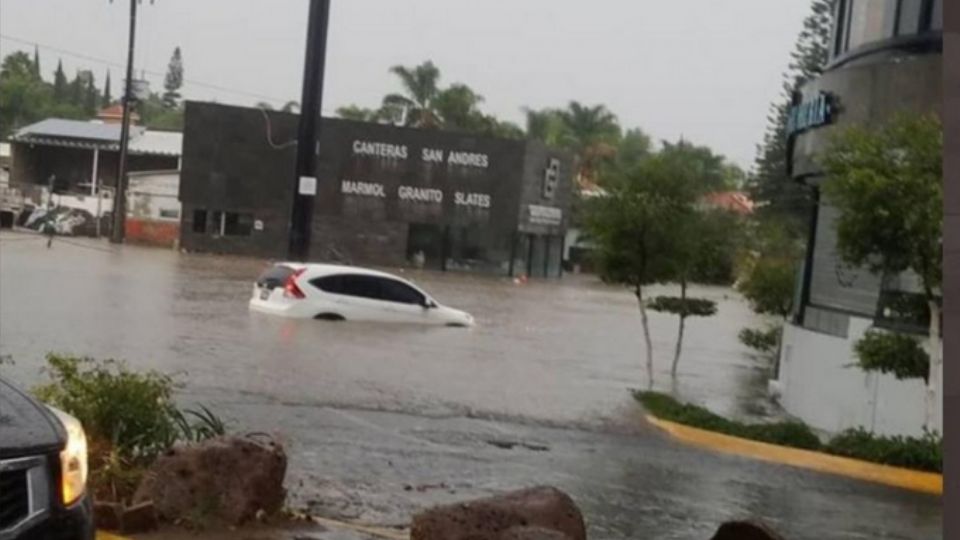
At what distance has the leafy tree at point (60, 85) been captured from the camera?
94037 millimetres

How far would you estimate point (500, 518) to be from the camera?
23.1 ft

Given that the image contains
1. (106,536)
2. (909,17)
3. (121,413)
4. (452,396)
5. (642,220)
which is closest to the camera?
(106,536)

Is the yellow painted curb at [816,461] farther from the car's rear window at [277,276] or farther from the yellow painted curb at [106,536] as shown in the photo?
the car's rear window at [277,276]

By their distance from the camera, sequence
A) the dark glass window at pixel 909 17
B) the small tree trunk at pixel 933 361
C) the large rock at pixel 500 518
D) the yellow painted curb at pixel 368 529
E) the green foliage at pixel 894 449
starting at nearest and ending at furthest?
the large rock at pixel 500 518
the yellow painted curb at pixel 368 529
the green foliage at pixel 894 449
the small tree trunk at pixel 933 361
the dark glass window at pixel 909 17

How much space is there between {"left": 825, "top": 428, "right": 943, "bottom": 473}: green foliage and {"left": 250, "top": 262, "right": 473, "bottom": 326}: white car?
13736mm

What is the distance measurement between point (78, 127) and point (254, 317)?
1578 inches

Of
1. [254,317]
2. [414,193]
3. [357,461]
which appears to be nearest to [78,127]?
[414,193]

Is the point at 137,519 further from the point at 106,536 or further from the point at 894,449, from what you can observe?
the point at 894,449

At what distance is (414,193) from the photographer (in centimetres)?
5931

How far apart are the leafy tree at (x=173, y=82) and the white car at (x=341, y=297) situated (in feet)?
136

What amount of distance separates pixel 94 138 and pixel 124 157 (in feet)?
43.6

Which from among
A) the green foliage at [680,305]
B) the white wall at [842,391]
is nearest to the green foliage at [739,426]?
the white wall at [842,391]

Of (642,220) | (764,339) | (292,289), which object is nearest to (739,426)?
(642,220)

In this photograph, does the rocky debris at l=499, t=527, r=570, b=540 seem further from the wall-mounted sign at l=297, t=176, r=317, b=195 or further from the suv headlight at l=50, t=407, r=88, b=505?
the wall-mounted sign at l=297, t=176, r=317, b=195
